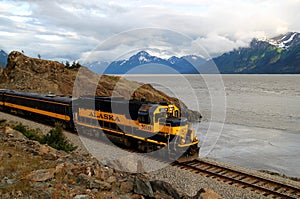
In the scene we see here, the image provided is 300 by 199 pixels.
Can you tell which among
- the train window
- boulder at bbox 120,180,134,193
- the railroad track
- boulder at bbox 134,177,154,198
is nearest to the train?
the train window

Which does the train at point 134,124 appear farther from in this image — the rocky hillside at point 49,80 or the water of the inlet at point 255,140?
the rocky hillside at point 49,80

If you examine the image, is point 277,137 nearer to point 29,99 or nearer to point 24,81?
point 29,99

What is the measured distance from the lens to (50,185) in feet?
30.6

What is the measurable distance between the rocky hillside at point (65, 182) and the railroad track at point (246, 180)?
4.96 meters

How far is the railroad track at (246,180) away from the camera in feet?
46.1

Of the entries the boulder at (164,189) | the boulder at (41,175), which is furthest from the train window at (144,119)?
the boulder at (41,175)

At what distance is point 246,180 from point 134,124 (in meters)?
7.87

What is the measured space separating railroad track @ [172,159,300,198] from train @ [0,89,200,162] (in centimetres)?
96

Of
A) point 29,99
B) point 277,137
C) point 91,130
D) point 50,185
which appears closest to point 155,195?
point 50,185

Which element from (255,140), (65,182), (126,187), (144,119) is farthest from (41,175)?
(255,140)

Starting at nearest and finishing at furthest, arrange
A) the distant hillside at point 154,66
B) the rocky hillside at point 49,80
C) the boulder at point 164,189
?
the boulder at point 164,189 → the distant hillside at point 154,66 → the rocky hillside at point 49,80

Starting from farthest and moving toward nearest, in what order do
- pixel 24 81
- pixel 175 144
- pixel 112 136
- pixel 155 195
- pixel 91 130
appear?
pixel 24 81
pixel 91 130
pixel 112 136
pixel 175 144
pixel 155 195

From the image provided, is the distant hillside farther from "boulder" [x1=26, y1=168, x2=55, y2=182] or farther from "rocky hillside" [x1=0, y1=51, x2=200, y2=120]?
"rocky hillside" [x1=0, y1=51, x2=200, y2=120]

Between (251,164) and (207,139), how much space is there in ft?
33.9
